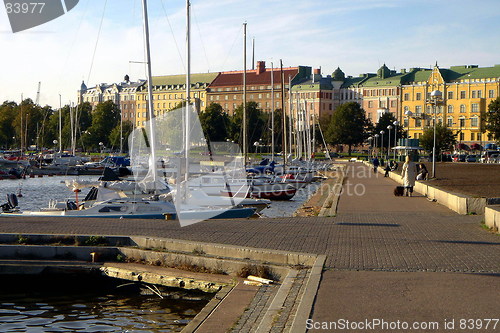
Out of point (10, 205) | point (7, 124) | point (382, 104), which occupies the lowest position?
point (10, 205)

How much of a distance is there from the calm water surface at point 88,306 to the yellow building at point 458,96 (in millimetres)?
123229

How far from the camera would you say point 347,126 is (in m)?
127

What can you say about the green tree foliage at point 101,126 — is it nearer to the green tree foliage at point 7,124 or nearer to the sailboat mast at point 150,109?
the green tree foliage at point 7,124

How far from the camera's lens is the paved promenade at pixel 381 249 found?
912 centimetres

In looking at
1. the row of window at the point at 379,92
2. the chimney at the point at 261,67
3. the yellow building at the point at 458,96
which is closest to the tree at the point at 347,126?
the yellow building at the point at 458,96

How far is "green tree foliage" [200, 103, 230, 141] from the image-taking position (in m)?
121

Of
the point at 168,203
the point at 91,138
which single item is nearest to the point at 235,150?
the point at 91,138

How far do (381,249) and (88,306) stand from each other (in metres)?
5.99

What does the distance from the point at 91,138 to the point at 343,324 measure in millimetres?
131767

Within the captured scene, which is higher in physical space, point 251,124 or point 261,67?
point 261,67

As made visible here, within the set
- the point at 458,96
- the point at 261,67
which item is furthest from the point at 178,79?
the point at 458,96

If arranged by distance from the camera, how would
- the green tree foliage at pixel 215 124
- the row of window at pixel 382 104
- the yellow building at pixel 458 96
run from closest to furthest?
the green tree foliage at pixel 215 124, the yellow building at pixel 458 96, the row of window at pixel 382 104

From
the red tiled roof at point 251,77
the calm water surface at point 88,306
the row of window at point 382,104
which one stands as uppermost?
the red tiled roof at point 251,77

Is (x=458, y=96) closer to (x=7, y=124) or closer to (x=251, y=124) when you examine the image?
(x=251, y=124)
